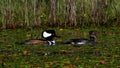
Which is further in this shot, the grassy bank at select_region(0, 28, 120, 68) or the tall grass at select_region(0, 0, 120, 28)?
the tall grass at select_region(0, 0, 120, 28)

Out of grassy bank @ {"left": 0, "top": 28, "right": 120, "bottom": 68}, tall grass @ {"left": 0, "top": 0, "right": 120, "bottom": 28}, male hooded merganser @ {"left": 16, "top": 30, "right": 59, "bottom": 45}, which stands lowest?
grassy bank @ {"left": 0, "top": 28, "right": 120, "bottom": 68}

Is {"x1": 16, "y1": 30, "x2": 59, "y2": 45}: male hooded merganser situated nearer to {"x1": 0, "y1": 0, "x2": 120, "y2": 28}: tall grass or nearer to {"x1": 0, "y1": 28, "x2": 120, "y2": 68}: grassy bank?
{"x1": 0, "y1": 28, "x2": 120, "y2": 68}: grassy bank

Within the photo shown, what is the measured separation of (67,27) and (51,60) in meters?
12.2

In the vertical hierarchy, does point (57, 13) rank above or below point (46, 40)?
above

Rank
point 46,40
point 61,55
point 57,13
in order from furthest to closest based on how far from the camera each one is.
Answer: point 57,13 < point 46,40 < point 61,55

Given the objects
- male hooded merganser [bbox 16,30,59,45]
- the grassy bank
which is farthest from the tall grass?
male hooded merganser [bbox 16,30,59,45]

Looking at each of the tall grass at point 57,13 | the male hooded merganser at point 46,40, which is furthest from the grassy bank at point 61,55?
the tall grass at point 57,13

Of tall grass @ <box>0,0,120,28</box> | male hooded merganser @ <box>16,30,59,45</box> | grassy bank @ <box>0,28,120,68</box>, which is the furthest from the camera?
tall grass @ <box>0,0,120,28</box>

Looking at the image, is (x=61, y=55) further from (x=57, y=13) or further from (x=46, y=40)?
(x=57, y=13)

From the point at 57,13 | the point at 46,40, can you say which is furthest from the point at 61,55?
the point at 57,13

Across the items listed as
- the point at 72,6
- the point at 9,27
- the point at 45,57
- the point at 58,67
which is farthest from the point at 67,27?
the point at 58,67

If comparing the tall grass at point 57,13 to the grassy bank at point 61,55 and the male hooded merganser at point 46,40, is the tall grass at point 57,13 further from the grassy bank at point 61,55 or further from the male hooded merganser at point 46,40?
the male hooded merganser at point 46,40

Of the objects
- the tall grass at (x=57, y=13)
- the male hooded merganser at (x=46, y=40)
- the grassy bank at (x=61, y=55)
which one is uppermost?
the tall grass at (x=57, y=13)

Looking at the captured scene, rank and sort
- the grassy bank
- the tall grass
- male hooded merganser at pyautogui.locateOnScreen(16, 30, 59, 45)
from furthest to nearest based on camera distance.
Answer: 1. the tall grass
2. male hooded merganser at pyautogui.locateOnScreen(16, 30, 59, 45)
3. the grassy bank
